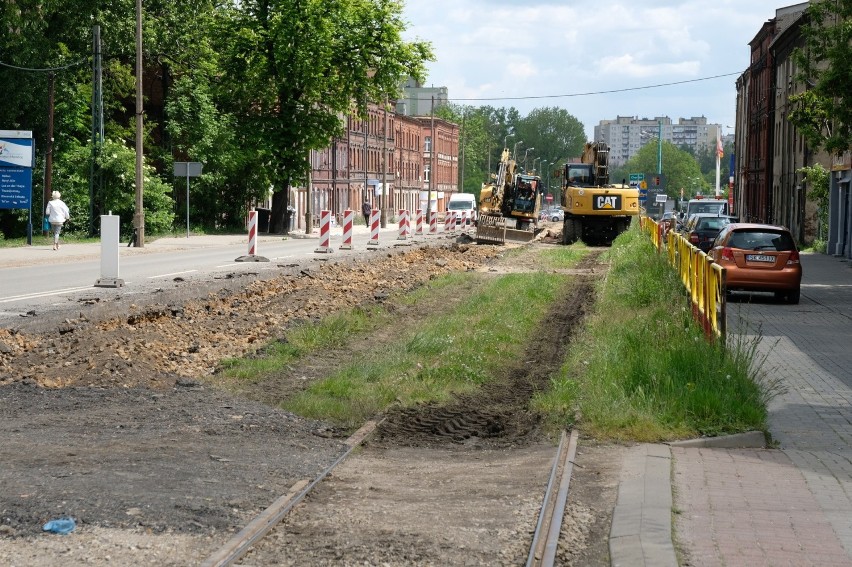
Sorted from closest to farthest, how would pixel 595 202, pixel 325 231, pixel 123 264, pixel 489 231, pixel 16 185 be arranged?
pixel 123 264, pixel 16 185, pixel 325 231, pixel 489 231, pixel 595 202

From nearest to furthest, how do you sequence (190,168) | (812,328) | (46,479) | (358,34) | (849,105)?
(46,479) → (812,328) → (849,105) → (190,168) → (358,34)

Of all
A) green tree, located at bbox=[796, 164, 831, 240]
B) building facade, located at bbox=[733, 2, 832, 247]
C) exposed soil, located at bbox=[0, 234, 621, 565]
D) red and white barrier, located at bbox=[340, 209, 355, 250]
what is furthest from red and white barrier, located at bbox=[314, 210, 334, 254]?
exposed soil, located at bbox=[0, 234, 621, 565]

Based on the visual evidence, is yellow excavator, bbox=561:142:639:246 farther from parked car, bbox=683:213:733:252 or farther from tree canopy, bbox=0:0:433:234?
parked car, bbox=683:213:733:252

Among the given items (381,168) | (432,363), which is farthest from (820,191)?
(381,168)

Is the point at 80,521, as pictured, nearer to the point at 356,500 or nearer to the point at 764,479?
the point at 356,500

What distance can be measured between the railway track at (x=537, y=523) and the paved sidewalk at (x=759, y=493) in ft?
1.15

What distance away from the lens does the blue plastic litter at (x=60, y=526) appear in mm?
6594

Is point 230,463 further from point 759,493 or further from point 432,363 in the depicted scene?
point 432,363

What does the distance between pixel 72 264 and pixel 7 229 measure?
18.7 meters

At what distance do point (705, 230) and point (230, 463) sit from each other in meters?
29.8

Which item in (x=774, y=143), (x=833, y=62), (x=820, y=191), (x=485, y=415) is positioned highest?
(x=774, y=143)

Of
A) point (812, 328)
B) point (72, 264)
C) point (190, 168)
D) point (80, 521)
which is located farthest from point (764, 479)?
point (190, 168)

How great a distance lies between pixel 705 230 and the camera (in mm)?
36750

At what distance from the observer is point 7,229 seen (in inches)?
1877
